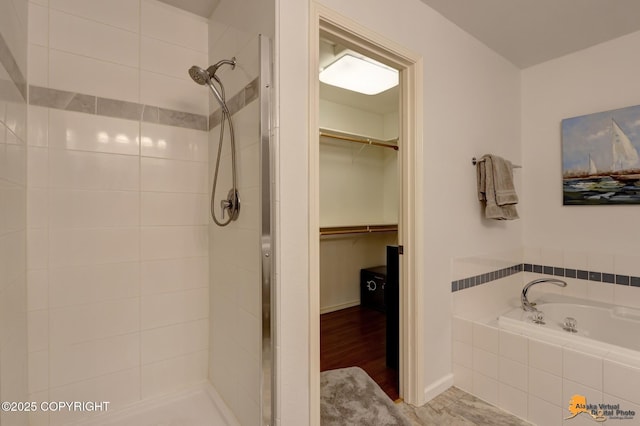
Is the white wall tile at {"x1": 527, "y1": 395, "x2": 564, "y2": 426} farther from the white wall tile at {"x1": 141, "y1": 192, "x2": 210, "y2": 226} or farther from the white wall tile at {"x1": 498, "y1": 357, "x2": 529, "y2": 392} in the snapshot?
the white wall tile at {"x1": 141, "y1": 192, "x2": 210, "y2": 226}

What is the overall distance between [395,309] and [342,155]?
2.13 meters

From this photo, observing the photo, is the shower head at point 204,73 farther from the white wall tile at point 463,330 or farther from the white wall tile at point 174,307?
the white wall tile at point 463,330

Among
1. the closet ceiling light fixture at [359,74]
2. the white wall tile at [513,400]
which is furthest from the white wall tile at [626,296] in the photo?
the closet ceiling light fixture at [359,74]

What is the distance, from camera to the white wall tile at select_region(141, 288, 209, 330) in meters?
1.68

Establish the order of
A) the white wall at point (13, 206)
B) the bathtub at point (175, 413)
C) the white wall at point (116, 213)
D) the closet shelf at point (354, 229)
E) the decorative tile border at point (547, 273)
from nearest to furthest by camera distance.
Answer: the white wall at point (13, 206) → the white wall at point (116, 213) → the bathtub at point (175, 413) → the decorative tile border at point (547, 273) → the closet shelf at point (354, 229)

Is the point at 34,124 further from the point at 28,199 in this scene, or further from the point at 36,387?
the point at 36,387

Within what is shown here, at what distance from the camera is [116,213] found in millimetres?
1595

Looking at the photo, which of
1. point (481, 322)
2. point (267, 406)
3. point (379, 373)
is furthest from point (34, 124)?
point (481, 322)

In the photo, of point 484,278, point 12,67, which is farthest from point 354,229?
point 12,67

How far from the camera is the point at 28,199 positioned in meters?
1.37

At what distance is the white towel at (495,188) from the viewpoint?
206 centimetres

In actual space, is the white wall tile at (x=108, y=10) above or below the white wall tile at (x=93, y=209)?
above

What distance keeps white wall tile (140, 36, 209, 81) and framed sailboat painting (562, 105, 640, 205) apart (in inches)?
113

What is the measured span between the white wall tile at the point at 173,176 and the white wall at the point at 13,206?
0.50 m
